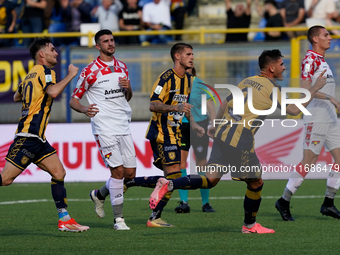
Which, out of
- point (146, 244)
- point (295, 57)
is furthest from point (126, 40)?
point (146, 244)

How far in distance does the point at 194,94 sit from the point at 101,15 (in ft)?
27.0

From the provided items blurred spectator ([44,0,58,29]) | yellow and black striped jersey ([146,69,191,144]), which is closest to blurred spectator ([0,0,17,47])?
blurred spectator ([44,0,58,29])

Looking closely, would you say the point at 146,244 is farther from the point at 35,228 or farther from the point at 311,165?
the point at 311,165

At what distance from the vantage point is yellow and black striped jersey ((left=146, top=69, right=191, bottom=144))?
8.20m

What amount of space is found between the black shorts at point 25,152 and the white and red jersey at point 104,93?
0.74m

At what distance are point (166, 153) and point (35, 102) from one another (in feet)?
6.20

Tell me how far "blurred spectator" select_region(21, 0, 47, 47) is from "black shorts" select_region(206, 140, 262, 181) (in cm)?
1129

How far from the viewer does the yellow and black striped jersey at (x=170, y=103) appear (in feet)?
26.9

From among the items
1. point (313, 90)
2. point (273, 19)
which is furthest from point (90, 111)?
point (273, 19)

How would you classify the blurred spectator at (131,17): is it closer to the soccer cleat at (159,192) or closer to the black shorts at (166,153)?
the black shorts at (166,153)

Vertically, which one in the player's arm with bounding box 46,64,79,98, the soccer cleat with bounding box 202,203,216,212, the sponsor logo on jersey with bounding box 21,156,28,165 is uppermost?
the player's arm with bounding box 46,64,79,98

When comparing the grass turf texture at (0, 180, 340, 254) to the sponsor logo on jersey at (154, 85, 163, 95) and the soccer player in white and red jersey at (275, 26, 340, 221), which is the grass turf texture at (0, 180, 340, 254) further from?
the sponsor logo on jersey at (154, 85, 163, 95)

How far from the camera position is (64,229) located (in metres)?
7.42

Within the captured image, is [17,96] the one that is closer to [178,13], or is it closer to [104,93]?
[104,93]
